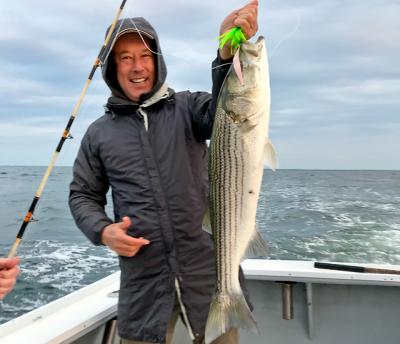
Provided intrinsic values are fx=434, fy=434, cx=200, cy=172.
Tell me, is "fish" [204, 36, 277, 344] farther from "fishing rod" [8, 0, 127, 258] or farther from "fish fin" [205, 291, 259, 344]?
"fishing rod" [8, 0, 127, 258]

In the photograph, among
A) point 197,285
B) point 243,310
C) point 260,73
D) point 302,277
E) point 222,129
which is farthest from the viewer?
point 302,277

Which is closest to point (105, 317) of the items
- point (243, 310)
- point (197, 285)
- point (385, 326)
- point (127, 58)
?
point (197, 285)

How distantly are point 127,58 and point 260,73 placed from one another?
1.14 m

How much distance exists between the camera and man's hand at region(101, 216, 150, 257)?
2.30 meters

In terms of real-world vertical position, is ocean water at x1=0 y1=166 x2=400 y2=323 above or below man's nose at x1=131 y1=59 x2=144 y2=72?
below

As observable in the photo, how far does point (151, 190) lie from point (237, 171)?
0.62 m

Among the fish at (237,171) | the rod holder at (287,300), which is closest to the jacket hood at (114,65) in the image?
the fish at (237,171)

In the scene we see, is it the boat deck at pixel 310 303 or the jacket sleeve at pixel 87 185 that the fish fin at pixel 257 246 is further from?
the boat deck at pixel 310 303

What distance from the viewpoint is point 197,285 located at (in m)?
2.62

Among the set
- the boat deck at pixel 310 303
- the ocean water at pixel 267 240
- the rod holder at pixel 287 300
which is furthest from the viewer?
the ocean water at pixel 267 240

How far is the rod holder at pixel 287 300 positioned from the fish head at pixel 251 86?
2.64m

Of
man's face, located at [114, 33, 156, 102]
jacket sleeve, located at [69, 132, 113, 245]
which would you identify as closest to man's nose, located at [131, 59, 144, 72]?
man's face, located at [114, 33, 156, 102]

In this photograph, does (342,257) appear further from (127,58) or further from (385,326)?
(127,58)

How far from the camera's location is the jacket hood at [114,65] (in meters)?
2.86
